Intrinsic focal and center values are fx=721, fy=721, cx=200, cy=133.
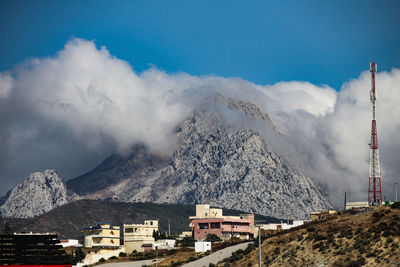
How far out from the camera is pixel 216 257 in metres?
181

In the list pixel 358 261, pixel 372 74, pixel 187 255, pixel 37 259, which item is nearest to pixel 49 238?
pixel 37 259

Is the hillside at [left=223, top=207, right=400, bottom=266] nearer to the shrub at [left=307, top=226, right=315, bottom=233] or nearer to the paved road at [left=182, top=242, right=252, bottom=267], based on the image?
the shrub at [left=307, top=226, right=315, bottom=233]

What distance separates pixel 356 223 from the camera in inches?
6521

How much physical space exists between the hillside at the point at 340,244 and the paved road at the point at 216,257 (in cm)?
967

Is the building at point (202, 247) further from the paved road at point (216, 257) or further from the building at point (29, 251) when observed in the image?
the building at point (29, 251)

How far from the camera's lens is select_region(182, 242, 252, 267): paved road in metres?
178

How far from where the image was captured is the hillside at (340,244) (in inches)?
5542

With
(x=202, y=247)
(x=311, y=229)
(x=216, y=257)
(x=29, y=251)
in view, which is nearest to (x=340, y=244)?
(x=311, y=229)

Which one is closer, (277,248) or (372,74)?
(277,248)

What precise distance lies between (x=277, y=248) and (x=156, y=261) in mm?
36263

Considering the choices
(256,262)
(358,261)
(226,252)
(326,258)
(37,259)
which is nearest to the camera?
(37,259)

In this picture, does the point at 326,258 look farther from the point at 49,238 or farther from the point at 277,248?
the point at 49,238

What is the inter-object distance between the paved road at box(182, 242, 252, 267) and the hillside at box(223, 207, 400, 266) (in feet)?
31.7

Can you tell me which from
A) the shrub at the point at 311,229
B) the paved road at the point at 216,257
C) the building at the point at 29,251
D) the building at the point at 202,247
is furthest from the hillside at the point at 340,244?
the building at the point at 29,251
